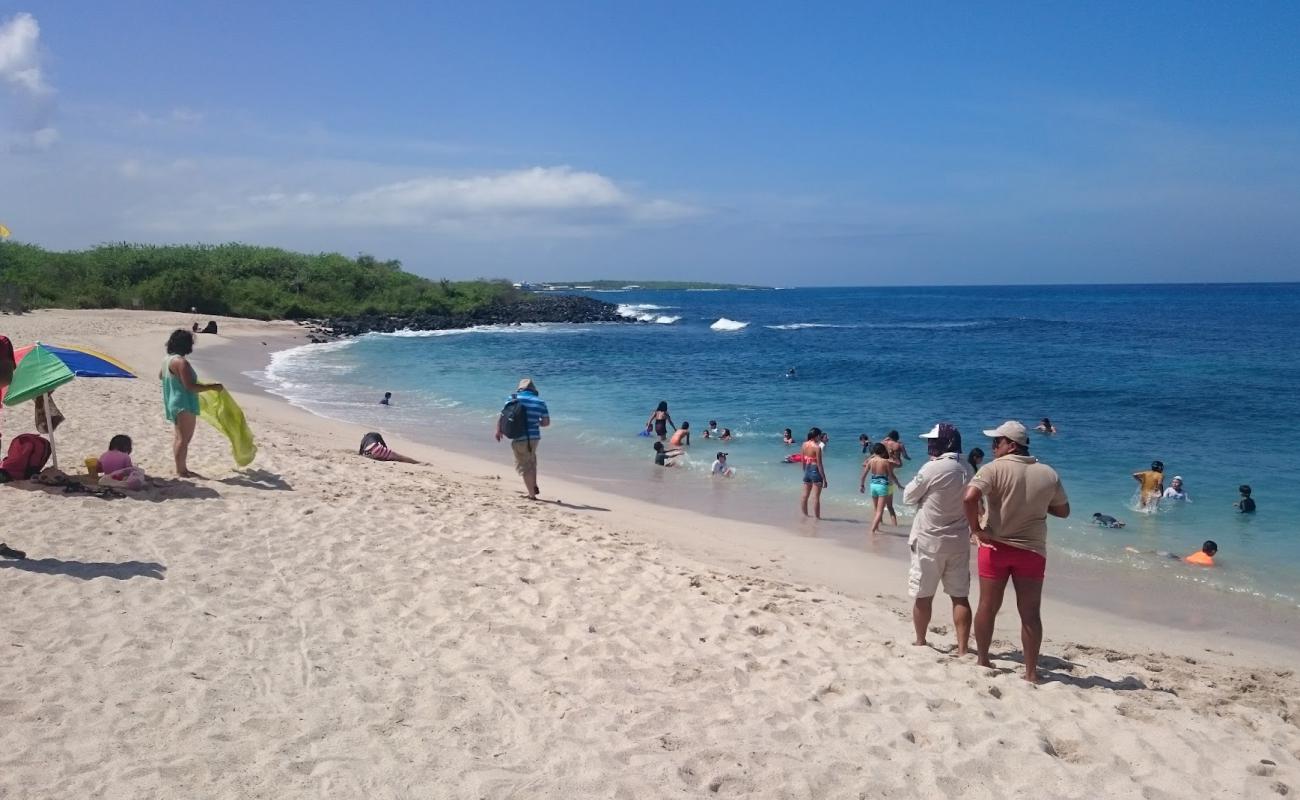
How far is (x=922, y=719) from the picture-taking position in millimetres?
4973

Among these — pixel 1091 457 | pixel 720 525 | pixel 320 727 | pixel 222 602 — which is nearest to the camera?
pixel 320 727

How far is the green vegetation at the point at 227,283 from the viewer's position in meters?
48.9

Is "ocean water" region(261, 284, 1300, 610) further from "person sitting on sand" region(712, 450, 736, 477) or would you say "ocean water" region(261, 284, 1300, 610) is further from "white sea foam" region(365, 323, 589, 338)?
"white sea foam" region(365, 323, 589, 338)

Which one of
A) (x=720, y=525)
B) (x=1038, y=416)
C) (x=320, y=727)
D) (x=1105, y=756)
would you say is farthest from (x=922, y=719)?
(x=1038, y=416)

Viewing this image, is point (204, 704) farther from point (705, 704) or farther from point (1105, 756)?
point (1105, 756)

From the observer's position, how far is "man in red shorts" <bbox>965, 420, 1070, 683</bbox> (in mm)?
5465

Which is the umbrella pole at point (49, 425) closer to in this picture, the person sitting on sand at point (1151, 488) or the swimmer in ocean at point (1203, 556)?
the swimmer in ocean at point (1203, 556)

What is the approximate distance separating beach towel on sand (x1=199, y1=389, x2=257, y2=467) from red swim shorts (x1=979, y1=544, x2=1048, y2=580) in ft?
26.0

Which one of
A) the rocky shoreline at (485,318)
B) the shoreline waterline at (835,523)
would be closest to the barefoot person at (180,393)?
the shoreline waterline at (835,523)

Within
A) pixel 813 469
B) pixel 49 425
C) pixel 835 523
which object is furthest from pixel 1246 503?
pixel 49 425

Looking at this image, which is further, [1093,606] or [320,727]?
[1093,606]

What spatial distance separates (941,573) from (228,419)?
7.74 meters

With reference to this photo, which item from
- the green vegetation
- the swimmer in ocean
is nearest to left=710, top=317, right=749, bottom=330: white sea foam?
the green vegetation

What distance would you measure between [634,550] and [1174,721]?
4.95m
